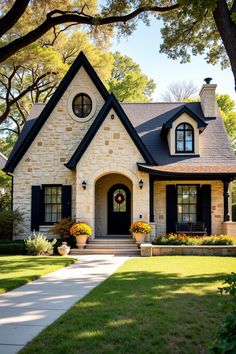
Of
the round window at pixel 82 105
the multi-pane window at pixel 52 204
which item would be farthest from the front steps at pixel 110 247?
the round window at pixel 82 105

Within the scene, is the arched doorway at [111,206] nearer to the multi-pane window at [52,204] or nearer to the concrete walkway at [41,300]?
the multi-pane window at [52,204]

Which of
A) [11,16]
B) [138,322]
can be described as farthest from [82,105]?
[138,322]

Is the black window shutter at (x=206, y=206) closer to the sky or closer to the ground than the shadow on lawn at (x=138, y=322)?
closer to the sky

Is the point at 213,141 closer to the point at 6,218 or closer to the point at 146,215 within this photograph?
the point at 146,215

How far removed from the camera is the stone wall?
1731 centimetres

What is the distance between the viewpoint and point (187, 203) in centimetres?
1766

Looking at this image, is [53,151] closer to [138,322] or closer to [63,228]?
[63,228]

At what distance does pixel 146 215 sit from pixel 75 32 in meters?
17.2

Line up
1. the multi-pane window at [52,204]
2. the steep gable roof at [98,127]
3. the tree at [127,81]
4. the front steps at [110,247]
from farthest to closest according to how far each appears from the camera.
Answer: the tree at [127,81] < the multi-pane window at [52,204] < the steep gable roof at [98,127] < the front steps at [110,247]

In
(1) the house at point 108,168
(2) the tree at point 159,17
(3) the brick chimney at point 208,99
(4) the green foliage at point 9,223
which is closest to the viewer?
(2) the tree at point 159,17

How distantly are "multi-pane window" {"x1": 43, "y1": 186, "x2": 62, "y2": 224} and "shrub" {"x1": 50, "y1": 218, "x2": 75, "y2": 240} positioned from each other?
1.21 metres

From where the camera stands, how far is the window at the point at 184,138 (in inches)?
711

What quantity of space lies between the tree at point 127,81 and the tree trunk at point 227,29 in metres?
26.5

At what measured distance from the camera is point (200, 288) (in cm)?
798
